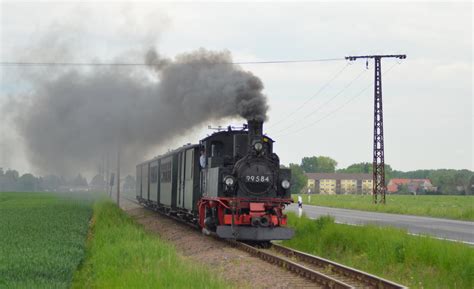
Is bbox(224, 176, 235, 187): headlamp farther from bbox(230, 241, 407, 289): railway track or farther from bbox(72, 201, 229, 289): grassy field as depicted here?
bbox(72, 201, 229, 289): grassy field

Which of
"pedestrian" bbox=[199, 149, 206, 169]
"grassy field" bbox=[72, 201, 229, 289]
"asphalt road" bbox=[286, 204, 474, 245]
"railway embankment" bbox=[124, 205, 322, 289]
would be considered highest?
"pedestrian" bbox=[199, 149, 206, 169]

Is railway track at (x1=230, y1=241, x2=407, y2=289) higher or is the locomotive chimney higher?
the locomotive chimney

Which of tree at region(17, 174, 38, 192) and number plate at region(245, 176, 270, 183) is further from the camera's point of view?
tree at region(17, 174, 38, 192)

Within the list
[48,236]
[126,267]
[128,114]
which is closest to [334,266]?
[126,267]

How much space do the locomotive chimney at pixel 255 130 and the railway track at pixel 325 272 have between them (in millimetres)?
3217

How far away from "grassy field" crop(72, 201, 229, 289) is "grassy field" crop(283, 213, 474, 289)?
4528 millimetres

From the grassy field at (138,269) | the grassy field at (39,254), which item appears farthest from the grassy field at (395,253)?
the grassy field at (39,254)

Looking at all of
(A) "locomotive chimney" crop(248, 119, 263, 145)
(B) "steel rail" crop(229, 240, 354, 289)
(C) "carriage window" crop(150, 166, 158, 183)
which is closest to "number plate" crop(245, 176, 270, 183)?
(A) "locomotive chimney" crop(248, 119, 263, 145)

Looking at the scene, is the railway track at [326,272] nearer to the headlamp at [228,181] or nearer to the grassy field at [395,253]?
the grassy field at [395,253]

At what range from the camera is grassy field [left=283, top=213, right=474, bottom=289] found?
12711 mm

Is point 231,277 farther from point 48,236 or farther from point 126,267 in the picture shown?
point 48,236

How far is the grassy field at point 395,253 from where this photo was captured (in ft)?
41.7

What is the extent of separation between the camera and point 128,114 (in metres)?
29.1

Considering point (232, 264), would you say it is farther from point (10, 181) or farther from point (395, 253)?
point (10, 181)
